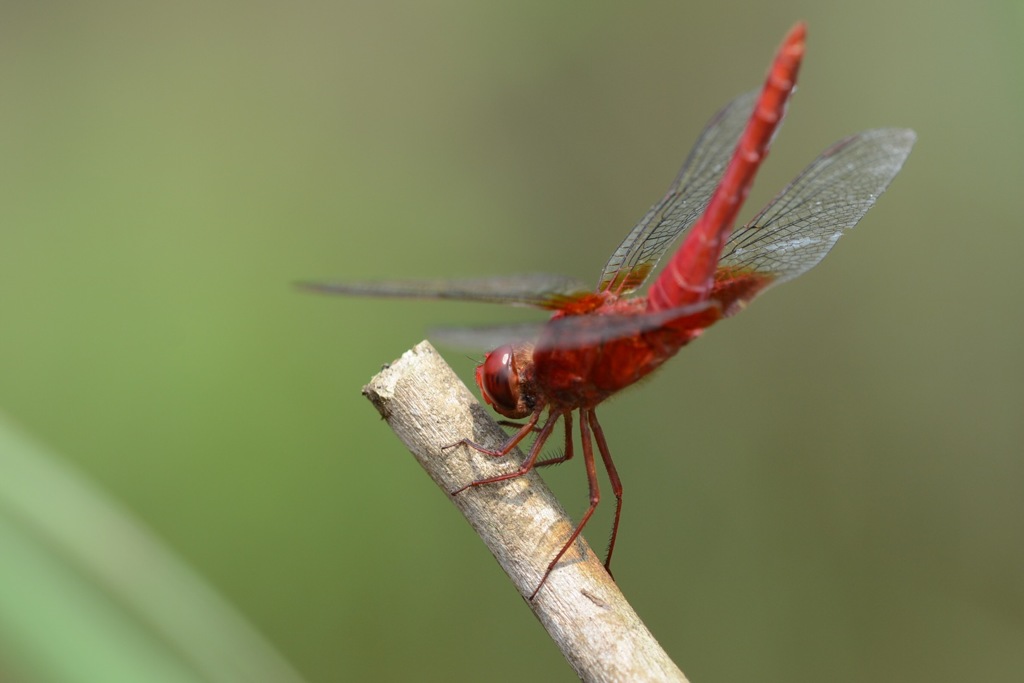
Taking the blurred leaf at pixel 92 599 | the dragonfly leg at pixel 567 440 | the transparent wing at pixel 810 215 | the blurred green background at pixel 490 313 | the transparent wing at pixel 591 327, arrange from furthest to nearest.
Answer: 1. the blurred green background at pixel 490 313
2. the dragonfly leg at pixel 567 440
3. the transparent wing at pixel 810 215
4. the transparent wing at pixel 591 327
5. the blurred leaf at pixel 92 599

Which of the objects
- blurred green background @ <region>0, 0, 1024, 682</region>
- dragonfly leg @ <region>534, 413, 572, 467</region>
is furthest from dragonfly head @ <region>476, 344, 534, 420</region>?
blurred green background @ <region>0, 0, 1024, 682</region>

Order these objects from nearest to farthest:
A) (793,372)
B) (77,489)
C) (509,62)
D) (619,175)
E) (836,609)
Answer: (77,489)
(836,609)
(793,372)
(619,175)
(509,62)

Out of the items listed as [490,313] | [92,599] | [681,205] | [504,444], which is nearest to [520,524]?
[504,444]

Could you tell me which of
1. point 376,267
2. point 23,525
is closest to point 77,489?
point 23,525

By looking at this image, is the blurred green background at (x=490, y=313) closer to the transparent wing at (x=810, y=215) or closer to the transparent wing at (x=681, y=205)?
the transparent wing at (x=681, y=205)

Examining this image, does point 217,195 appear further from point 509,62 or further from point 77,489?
point 77,489

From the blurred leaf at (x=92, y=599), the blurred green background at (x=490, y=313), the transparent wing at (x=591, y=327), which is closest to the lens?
the blurred leaf at (x=92, y=599)

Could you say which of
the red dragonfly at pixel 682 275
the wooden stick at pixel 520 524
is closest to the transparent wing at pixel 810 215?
the red dragonfly at pixel 682 275

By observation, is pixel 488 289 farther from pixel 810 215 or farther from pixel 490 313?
pixel 490 313
